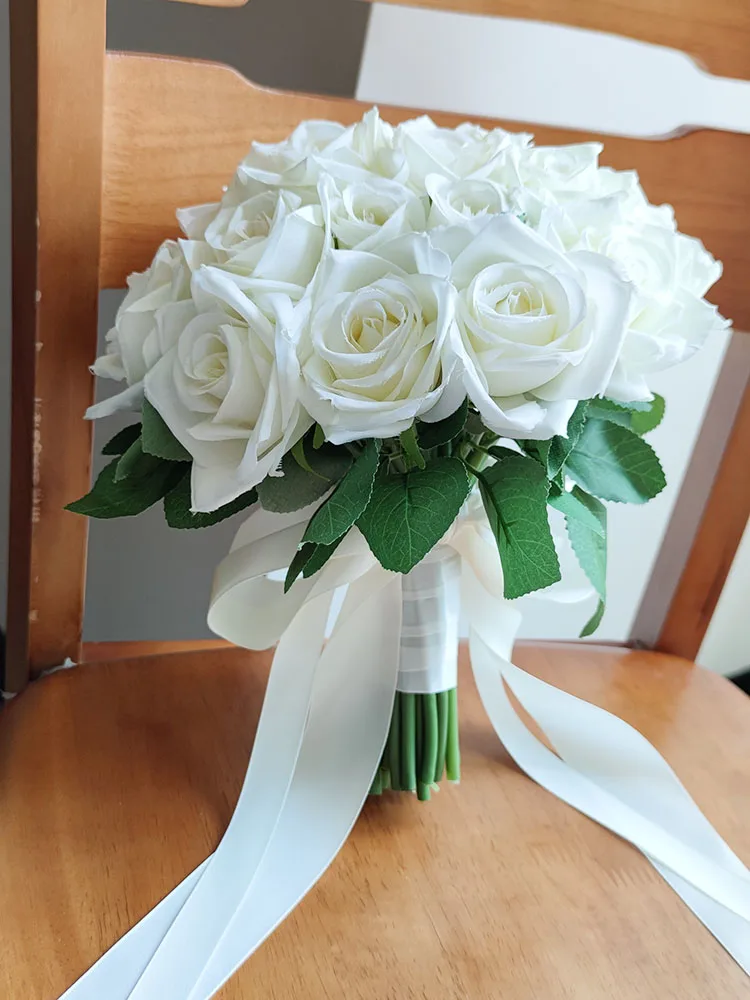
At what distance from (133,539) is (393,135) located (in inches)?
19.7

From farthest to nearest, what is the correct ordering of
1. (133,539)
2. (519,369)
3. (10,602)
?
(133,539) < (10,602) < (519,369)

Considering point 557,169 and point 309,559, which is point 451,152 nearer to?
point 557,169

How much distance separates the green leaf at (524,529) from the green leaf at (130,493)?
6.3 inches

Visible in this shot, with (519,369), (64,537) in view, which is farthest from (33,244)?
(519,369)

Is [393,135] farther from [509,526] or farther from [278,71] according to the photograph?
[278,71]

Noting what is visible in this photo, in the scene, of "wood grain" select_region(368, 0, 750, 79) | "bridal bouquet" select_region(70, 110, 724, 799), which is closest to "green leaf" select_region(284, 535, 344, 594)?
"bridal bouquet" select_region(70, 110, 724, 799)

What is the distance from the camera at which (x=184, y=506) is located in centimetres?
44

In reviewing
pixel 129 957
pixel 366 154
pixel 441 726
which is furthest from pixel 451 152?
pixel 129 957

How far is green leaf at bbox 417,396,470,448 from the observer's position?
1.28 feet

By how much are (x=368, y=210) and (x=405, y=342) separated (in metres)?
0.08

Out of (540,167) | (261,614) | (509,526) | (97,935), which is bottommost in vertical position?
(97,935)

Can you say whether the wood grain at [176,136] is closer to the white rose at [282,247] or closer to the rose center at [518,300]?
the white rose at [282,247]

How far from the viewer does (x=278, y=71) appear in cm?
72

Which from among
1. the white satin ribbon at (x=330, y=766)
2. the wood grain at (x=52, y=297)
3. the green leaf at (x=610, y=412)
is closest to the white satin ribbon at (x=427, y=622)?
the white satin ribbon at (x=330, y=766)
